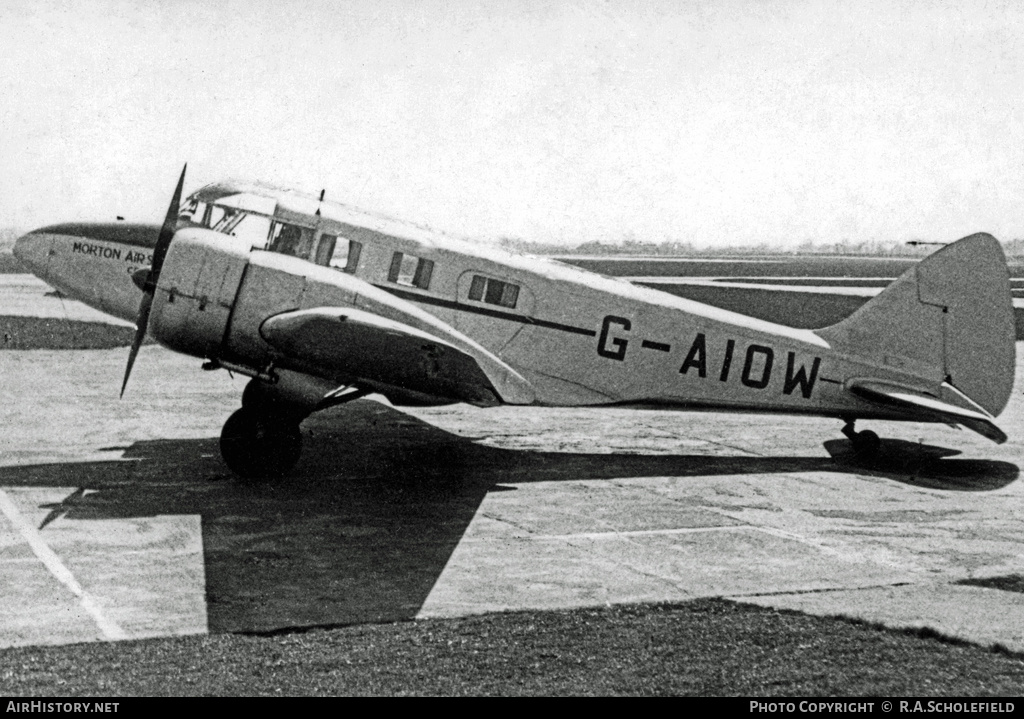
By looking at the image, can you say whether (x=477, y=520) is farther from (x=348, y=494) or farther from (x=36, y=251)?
(x=36, y=251)

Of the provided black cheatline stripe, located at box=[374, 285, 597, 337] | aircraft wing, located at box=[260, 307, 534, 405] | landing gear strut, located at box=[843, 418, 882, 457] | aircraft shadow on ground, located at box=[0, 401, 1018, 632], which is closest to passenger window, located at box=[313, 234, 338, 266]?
black cheatline stripe, located at box=[374, 285, 597, 337]

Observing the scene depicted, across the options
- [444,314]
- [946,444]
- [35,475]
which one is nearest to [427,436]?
[444,314]

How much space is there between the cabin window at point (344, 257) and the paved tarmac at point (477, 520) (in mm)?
2543

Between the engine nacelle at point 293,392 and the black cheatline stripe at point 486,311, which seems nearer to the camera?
the engine nacelle at point 293,392

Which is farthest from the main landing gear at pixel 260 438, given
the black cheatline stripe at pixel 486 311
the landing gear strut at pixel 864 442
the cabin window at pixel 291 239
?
the landing gear strut at pixel 864 442

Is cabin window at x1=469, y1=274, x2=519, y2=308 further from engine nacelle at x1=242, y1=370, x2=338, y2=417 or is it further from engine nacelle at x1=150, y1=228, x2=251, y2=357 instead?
engine nacelle at x1=150, y1=228, x2=251, y2=357

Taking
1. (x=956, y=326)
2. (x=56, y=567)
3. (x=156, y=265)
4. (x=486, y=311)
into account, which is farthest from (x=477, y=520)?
(x=956, y=326)

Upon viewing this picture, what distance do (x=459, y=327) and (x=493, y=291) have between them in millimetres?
640

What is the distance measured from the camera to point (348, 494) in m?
13.2

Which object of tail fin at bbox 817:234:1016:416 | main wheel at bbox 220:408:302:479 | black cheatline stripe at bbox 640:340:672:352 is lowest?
main wheel at bbox 220:408:302:479

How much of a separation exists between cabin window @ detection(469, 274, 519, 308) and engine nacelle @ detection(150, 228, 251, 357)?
305 centimetres

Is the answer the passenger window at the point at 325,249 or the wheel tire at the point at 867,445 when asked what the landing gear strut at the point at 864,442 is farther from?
the passenger window at the point at 325,249

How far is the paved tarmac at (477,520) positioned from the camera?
31.2ft

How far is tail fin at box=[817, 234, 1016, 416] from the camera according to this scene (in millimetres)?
15695
